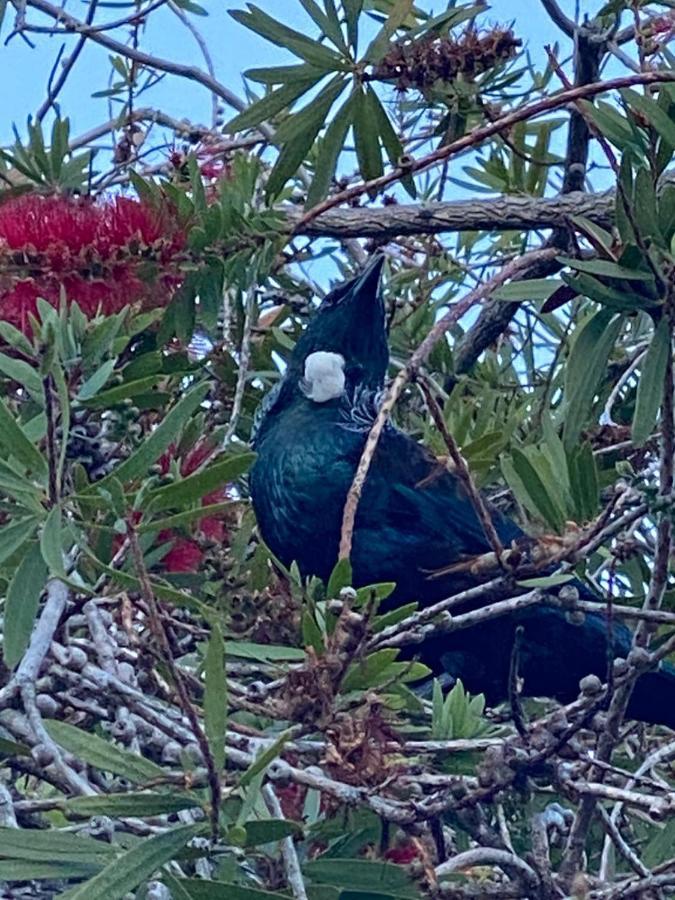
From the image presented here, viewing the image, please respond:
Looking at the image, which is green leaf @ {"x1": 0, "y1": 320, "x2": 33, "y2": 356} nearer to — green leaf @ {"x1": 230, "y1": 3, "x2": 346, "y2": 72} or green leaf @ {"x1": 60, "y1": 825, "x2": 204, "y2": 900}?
green leaf @ {"x1": 60, "y1": 825, "x2": 204, "y2": 900}

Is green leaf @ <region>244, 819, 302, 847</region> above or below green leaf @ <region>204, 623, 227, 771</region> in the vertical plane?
below

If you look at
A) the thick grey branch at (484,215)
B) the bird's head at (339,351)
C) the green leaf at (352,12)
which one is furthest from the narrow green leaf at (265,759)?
the bird's head at (339,351)

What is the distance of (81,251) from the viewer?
1.90m

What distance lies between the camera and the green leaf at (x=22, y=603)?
1.37 meters

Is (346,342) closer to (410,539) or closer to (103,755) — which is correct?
(410,539)

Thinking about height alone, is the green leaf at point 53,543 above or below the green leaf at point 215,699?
above

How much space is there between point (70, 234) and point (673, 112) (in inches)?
27.7

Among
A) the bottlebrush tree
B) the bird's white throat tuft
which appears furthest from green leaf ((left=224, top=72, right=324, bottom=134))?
the bird's white throat tuft

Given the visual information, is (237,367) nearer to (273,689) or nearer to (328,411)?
(328,411)

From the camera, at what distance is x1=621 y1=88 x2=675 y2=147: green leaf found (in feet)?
5.57

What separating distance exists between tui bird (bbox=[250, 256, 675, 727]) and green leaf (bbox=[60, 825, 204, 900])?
1165 mm

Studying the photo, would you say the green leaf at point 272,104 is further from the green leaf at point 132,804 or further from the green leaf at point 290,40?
the green leaf at point 132,804

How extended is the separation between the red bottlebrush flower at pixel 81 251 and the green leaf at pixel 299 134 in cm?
24

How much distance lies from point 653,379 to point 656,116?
285 millimetres
